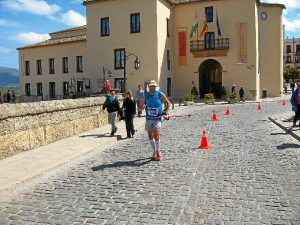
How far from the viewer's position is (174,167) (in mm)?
8211

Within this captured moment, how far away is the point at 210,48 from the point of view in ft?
120

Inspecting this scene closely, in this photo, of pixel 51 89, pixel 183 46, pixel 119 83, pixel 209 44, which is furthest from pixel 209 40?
Result: pixel 51 89

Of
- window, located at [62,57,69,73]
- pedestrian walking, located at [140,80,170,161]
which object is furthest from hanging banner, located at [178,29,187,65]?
pedestrian walking, located at [140,80,170,161]

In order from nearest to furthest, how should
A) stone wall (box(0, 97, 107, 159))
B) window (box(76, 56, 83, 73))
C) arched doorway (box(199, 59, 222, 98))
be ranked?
stone wall (box(0, 97, 107, 159)) → arched doorway (box(199, 59, 222, 98)) → window (box(76, 56, 83, 73))

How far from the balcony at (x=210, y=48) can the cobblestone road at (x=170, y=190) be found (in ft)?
86.4

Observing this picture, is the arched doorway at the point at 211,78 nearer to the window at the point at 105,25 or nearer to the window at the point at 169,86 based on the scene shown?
the window at the point at 169,86

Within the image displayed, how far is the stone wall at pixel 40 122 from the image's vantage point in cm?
946

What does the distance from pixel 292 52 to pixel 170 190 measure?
100 m

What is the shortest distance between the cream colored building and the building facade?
205 ft

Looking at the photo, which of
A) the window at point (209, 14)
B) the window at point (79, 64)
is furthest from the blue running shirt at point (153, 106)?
the window at point (79, 64)

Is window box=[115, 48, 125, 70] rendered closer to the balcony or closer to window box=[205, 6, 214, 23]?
the balcony

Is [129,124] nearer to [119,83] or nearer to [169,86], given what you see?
[119,83]

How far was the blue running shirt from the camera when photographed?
8938 mm

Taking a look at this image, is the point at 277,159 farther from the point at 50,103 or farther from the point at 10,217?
the point at 50,103
